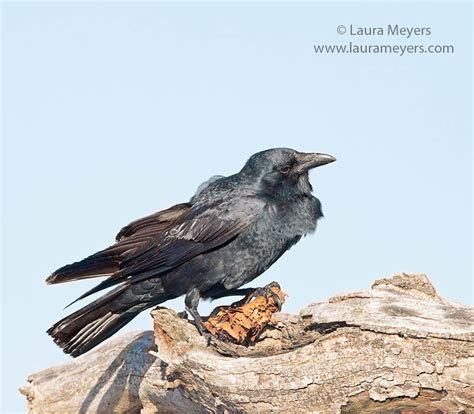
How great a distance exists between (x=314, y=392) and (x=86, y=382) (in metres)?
2.55

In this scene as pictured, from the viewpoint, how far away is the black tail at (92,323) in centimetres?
829

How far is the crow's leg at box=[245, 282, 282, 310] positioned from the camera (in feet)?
26.6

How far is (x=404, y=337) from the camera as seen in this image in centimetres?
636

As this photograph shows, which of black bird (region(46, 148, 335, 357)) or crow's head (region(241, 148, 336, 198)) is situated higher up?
crow's head (region(241, 148, 336, 198))

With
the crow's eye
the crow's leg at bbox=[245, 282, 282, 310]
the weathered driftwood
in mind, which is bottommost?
the weathered driftwood

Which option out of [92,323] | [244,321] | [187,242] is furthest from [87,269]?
[244,321]

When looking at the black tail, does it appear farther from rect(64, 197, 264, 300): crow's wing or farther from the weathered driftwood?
the weathered driftwood

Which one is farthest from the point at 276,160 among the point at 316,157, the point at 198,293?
the point at 198,293

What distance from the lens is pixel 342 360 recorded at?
21.3 feet

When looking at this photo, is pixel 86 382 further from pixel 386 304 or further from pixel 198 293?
pixel 386 304

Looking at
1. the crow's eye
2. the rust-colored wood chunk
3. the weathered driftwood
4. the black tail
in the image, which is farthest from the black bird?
the weathered driftwood

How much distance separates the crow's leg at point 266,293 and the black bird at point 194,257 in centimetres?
16

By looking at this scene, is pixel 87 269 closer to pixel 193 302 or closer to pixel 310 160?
pixel 193 302

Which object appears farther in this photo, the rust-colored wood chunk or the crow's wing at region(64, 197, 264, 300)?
the crow's wing at region(64, 197, 264, 300)
